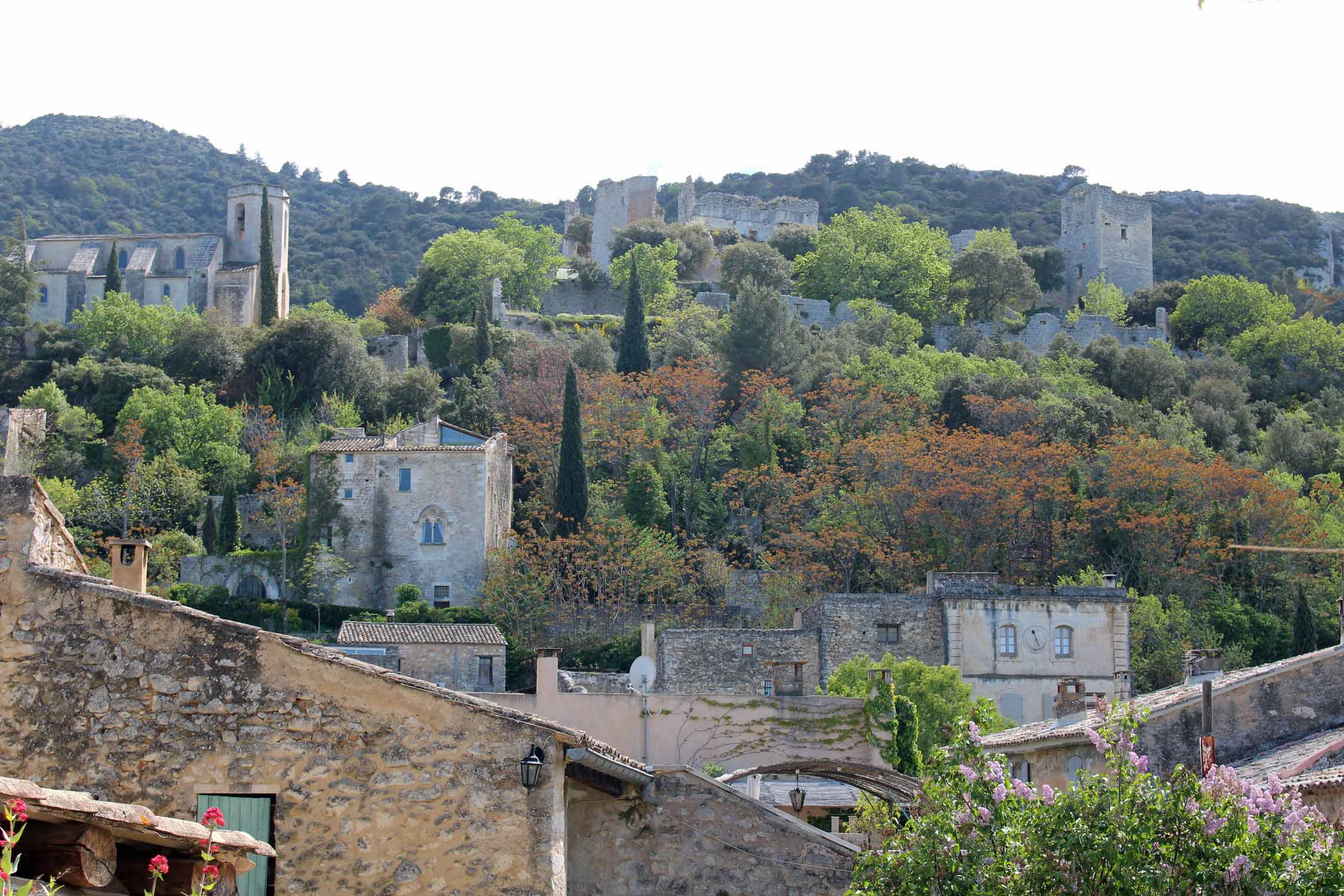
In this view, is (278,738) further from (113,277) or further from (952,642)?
(113,277)

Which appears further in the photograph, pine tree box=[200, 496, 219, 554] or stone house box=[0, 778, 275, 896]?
pine tree box=[200, 496, 219, 554]

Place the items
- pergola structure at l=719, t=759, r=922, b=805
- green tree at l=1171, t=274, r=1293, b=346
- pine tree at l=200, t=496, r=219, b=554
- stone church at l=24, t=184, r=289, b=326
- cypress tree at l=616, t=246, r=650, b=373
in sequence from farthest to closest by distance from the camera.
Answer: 1. green tree at l=1171, t=274, r=1293, b=346
2. stone church at l=24, t=184, r=289, b=326
3. cypress tree at l=616, t=246, r=650, b=373
4. pine tree at l=200, t=496, r=219, b=554
5. pergola structure at l=719, t=759, r=922, b=805

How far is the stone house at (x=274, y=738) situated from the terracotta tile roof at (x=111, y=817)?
11.4 feet

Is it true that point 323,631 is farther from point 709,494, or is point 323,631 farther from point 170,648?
point 170,648

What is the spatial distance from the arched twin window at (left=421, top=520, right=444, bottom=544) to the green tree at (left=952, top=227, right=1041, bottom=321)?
139 feet

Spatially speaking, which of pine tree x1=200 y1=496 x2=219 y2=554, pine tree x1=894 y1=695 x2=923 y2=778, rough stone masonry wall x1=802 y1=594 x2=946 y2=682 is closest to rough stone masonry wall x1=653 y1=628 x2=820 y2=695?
rough stone masonry wall x1=802 y1=594 x2=946 y2=682

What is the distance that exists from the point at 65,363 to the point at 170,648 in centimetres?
7080

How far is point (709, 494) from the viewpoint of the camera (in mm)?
64375

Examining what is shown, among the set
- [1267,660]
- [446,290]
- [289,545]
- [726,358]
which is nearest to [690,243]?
[446,290]

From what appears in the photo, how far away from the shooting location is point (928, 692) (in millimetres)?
38438

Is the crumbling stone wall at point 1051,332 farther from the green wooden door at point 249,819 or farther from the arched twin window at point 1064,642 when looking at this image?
the green wooden door at point 249,819

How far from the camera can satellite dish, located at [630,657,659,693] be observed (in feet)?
151

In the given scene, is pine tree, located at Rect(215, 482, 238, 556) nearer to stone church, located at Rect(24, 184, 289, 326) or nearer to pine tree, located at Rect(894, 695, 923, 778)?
stone church, located at Rect(24, 184, 289, 326)

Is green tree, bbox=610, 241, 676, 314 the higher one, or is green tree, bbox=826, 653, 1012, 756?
green tree, bbox=610, 241, 676, 314
